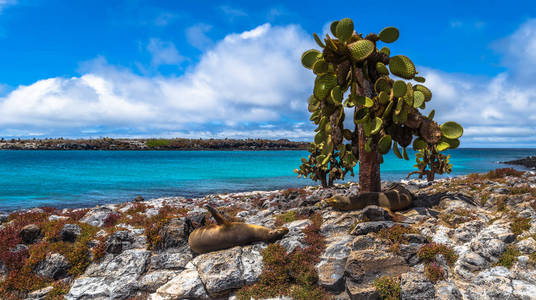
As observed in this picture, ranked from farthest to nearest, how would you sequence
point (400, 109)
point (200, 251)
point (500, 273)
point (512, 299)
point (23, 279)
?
point (400, 109)
point (200, 251)
point (23, 279)
point (500, 273)
point (512, 299)

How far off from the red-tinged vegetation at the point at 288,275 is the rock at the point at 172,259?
9.47ft

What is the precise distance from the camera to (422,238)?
932 cm

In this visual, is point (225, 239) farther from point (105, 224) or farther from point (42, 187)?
point (42, 187)

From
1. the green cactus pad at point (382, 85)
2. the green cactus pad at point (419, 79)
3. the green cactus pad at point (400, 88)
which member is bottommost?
the green cactus pad at point (400, 88)

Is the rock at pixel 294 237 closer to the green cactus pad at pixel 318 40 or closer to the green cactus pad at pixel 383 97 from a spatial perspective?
the green cactus pad at pixel 383 97

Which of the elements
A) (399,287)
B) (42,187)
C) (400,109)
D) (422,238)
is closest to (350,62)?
(400,109)

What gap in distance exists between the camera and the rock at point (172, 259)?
1046 centimetres

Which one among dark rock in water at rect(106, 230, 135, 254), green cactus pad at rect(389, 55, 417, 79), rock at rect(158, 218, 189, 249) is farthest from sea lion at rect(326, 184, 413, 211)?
dark rock in water at rect(106, 230, 135, 254)

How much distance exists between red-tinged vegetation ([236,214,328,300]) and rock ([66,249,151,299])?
4115 millimetres

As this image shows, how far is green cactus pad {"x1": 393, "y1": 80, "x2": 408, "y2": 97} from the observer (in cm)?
1129

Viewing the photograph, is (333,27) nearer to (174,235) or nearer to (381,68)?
(381,68)

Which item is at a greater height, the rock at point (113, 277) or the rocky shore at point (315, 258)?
the rocky shore at point (315, 258)

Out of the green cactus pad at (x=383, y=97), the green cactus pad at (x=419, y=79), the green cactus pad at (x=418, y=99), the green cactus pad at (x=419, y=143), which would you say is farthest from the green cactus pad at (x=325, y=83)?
the green cactus pad at (x=419, y=143)

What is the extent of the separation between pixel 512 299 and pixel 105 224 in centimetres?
1645
